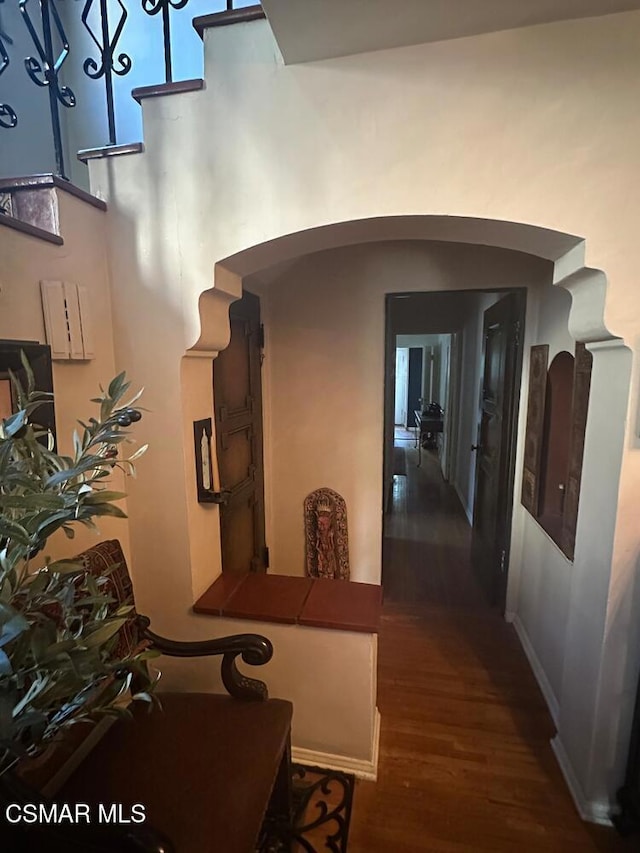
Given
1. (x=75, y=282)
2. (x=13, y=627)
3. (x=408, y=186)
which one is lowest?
(x=13, y=627)

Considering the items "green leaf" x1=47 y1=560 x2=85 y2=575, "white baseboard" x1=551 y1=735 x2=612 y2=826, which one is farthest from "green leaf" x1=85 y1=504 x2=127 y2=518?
"white baseboard" x1=551 y1=735 x2=612 y2=826

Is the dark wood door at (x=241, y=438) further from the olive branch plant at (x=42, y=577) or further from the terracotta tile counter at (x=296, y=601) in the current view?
the olive branch plant at (x=42, y=577)

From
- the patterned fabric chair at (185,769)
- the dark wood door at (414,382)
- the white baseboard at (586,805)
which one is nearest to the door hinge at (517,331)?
the white baseboard at (586,805)

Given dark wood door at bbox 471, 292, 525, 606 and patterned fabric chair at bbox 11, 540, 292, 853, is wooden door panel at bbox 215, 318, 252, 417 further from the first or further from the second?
dark wood door at bbox 471, 292, 525, 606

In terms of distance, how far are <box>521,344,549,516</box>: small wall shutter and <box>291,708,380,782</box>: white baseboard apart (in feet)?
4.82

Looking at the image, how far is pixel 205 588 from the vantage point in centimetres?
169

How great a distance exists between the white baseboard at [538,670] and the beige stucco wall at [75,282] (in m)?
2.05

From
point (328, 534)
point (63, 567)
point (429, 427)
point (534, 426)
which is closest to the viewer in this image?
point (63, 567)

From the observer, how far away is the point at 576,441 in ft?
6.01

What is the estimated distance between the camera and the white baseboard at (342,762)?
163 centimetres

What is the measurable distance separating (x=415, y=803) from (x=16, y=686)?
158 centimetres

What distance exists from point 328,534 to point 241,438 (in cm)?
91

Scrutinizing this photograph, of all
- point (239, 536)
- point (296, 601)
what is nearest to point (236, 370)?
point (239, 536)

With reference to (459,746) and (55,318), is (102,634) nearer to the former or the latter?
(55,318)
